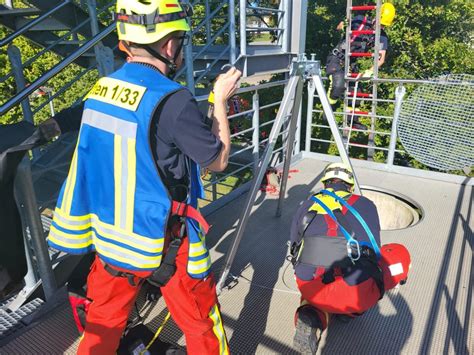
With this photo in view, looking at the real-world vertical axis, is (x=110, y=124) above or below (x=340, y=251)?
above

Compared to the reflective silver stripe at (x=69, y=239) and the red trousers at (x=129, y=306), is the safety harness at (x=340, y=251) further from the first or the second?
the reflective silver stripe at (x=69, y=239)

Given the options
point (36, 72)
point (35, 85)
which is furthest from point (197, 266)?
point (36, 72)

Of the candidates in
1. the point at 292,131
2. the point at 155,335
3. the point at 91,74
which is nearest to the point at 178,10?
the point at 155,335

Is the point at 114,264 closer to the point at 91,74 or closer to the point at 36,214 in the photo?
the point at 36,214

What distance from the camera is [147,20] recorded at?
1585 mm

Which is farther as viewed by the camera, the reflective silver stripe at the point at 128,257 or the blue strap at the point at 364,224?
the blue strap at the point at 364,224

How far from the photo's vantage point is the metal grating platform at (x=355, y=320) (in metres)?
2.43

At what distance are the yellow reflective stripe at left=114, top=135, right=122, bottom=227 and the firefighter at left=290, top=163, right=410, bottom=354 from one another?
4.01 feet

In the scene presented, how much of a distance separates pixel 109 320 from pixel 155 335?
1.76ft

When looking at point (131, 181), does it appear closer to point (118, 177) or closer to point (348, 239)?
point (118, 177)

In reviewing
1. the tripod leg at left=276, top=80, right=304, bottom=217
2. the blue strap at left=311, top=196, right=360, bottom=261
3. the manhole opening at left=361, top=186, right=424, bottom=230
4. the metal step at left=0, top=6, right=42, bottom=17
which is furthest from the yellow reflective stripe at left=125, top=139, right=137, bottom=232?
the manhole opening at left=361, top=186, right=424, bottom=230

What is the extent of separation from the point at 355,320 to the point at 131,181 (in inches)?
74.9

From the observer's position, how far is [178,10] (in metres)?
1.68

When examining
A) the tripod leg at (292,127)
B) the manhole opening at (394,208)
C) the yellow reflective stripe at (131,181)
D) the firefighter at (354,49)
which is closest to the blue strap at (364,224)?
the tripod leg at (292,127)
